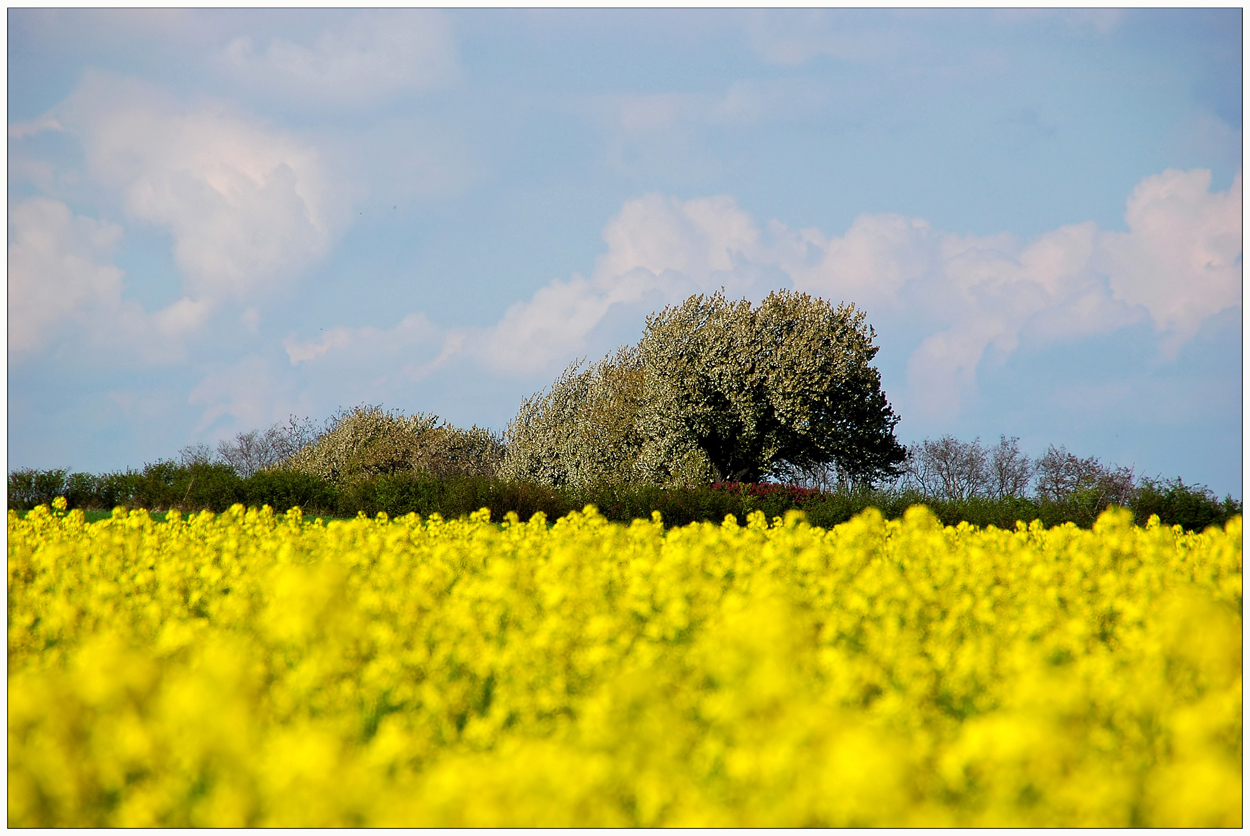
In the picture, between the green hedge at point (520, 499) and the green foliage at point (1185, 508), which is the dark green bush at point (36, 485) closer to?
the green hedge at point (520, 499)

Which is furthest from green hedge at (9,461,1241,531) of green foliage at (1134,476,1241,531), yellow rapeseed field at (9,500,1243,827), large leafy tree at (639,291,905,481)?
yellow rapeseed field at (9,500,1243,827)

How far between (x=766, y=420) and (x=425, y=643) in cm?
2253

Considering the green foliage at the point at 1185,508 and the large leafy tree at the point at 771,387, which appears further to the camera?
the large leafy tree at the point at 771,387

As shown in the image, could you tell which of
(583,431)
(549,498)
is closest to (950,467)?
(583,431)

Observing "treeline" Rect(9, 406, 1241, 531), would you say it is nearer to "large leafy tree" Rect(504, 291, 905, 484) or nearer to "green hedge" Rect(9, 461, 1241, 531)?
"green hedge" Rect(9, 461, 1241, 531)

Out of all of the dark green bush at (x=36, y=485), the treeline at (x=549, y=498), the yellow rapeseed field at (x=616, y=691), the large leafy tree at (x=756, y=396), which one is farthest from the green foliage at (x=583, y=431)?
the yellow rapeseed field at (x=616, y=691)

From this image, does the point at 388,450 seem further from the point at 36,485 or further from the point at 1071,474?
the point at 1071,474

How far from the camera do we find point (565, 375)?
34.9 metres

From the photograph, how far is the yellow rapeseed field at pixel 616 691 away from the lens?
2.96m

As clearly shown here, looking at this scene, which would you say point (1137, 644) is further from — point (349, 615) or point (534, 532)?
point (534, 532)

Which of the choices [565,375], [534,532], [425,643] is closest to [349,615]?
[425,643]

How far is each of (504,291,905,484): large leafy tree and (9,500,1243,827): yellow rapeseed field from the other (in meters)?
18.5

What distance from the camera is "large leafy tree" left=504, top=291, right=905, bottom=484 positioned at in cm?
2656

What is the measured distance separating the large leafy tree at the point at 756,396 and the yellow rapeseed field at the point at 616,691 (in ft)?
60.9
